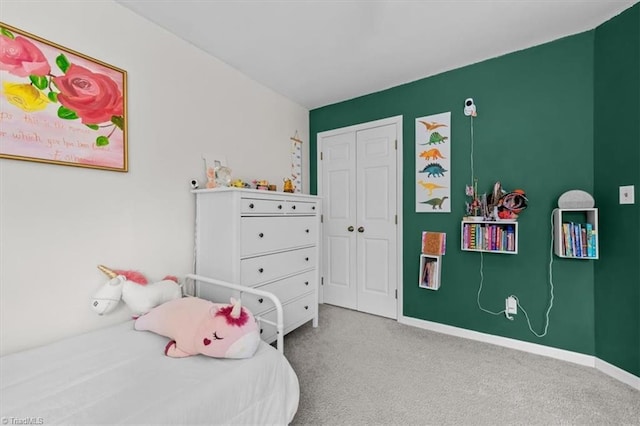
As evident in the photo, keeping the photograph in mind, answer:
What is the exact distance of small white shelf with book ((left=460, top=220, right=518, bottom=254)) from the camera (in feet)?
7.57

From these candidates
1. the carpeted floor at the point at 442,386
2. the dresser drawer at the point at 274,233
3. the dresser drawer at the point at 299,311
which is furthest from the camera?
the dresser drawer at the point at 299,311

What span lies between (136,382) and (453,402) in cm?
176

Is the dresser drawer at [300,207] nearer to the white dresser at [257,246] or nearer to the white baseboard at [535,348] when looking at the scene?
the white dresser at [257,246]

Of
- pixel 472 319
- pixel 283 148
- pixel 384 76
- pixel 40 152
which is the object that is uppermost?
pixel 384 76

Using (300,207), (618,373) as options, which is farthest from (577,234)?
(300,207)

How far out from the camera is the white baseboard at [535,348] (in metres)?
1.92

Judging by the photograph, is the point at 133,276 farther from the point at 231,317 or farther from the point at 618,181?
the point at 618,181

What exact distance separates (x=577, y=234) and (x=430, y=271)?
1.15 m

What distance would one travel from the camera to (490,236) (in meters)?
2.40

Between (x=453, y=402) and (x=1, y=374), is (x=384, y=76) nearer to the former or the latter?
(x=453, y=402)

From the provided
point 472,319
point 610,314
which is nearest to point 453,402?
point 472,319

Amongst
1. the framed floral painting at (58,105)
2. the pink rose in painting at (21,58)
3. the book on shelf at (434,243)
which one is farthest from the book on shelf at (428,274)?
the pink rose in painting at (21,58)

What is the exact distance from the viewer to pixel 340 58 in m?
2.51

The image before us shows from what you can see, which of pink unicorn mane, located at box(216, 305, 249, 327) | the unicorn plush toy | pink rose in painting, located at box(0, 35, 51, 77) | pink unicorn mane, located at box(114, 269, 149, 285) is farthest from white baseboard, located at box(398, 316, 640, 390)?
pink rose in painting, located at box(0, 35, 51, 77)
